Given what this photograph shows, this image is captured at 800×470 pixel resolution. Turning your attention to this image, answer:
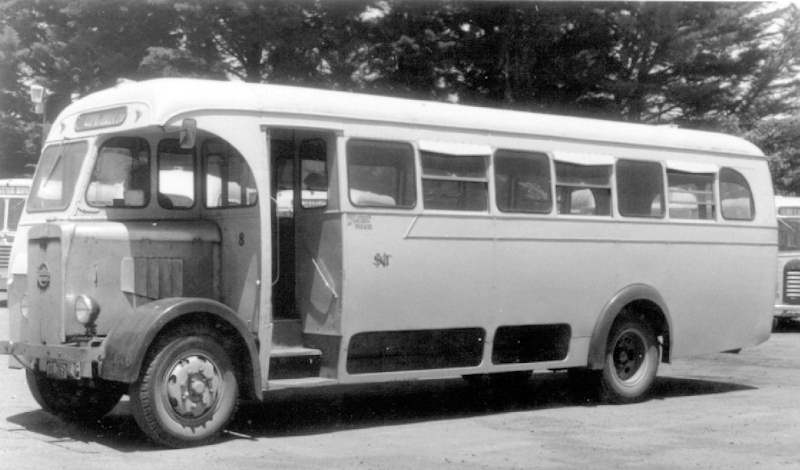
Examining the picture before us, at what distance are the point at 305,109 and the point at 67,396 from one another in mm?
3034

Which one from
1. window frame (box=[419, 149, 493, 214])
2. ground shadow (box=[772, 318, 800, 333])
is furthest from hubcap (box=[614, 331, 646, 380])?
ground shadow (box=[772, 318, 800, 333])

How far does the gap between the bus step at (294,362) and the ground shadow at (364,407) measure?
46cm

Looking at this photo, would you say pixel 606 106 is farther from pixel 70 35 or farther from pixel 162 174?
pixel 162 174

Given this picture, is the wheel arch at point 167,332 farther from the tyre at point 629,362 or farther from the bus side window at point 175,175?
the tyre at point 629,362

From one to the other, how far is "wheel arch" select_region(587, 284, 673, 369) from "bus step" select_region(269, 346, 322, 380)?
311cm

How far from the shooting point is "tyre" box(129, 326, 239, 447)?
9.06m

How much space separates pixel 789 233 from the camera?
75.6 feet

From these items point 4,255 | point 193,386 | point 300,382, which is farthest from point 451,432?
point 4,255

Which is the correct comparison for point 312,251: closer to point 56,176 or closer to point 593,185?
point 56,176

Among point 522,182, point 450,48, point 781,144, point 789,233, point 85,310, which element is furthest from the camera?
point 781,144

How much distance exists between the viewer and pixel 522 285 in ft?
37.8

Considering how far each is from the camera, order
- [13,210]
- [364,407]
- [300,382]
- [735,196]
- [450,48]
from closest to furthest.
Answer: [300,382]
[364,407]
[735,196]
[13,210]
[450,48]

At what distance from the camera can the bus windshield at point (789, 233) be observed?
23000 mm

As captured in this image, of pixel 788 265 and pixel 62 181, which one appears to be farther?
pixel 788 265
